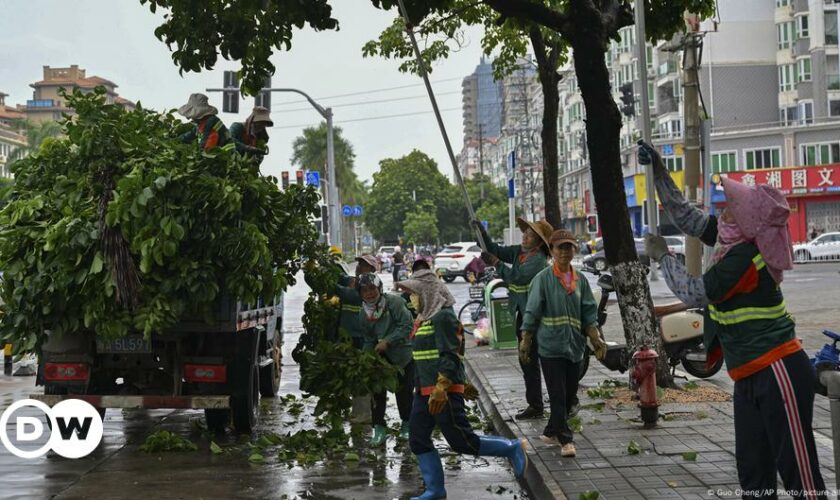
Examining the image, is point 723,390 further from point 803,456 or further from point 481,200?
point 481,200

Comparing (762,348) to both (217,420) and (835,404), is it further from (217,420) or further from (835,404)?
(217,420)

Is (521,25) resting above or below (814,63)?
below

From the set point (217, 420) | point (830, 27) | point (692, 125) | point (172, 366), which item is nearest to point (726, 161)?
point (830, 27)

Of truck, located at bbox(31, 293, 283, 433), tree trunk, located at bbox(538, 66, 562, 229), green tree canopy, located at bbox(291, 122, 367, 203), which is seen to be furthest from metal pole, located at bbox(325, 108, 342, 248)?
green tree canopy, located at bbox(291, 122, 367, 203)

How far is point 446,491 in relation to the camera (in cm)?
775

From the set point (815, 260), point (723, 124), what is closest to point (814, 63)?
point (723, 124)

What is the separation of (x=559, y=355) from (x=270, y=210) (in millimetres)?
3061

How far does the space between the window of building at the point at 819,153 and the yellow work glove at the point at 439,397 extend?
57347 mm

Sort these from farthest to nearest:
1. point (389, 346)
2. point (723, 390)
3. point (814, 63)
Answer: point (814, 63) → point (723, 390) → point (389, 346)

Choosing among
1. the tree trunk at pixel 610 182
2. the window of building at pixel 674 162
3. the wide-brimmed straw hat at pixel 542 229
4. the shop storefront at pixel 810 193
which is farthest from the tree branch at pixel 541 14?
the window of building at pixel 674 162

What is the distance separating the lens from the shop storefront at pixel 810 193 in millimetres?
58656

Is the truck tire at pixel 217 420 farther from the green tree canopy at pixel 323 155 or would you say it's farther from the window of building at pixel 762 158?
the green tree canopy at pixel 323 155

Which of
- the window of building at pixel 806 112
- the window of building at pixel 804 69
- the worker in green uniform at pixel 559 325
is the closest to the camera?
the worker in green uniform at pixel 559 325

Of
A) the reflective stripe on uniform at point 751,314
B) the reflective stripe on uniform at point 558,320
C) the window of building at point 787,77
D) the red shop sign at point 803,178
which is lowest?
the reflective stripe on uniform at point 558,320
